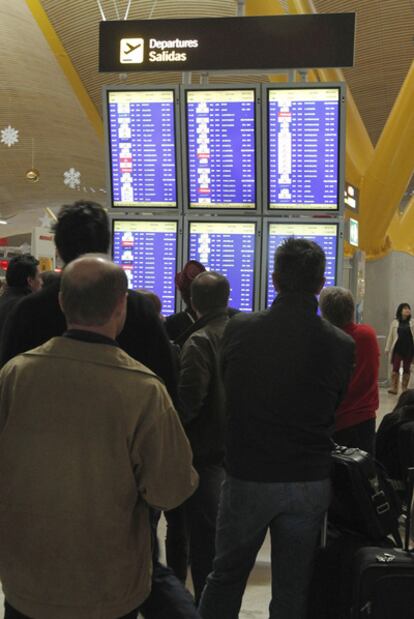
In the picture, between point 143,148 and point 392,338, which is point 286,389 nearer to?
point 143,148

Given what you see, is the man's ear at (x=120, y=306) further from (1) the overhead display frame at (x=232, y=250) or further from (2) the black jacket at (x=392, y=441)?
(1) the overhead display frame at (x=232, y=250)

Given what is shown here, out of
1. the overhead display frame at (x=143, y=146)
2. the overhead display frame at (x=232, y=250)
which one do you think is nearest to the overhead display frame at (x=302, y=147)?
the overhead display frame at (x=232, y=250)

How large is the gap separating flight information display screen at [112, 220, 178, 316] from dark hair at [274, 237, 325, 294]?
2.32 metres

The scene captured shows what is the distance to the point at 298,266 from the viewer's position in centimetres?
269

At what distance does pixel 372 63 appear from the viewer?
1612 centimetres

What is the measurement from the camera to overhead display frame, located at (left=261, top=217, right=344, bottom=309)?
4.75 meters

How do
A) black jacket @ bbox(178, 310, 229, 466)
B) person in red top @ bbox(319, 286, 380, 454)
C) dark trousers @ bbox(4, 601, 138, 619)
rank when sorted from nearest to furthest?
dark trousers @ bbox(4, 601, 138, 619) < black jacket @ bbox(178, 310, 229, 466) < person in red top @ bbox(319, 286, 380, 454)

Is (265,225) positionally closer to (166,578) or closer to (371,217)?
(166,578)

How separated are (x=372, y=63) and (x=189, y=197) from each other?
12.3 m

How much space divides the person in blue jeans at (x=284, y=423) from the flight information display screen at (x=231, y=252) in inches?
83.9

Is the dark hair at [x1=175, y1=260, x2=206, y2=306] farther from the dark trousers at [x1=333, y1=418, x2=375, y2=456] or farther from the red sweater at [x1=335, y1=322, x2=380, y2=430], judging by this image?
the dark trousers at [x1=333, y1=418, x2=375, y2=456]

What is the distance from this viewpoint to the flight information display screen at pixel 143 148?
16.4 ft

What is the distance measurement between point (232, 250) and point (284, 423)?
2.42 metres

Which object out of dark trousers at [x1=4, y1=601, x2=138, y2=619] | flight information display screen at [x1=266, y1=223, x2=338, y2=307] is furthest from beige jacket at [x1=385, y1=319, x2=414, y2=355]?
dark trousers at [x1=4, y1=601, x2=138, y2=619]
